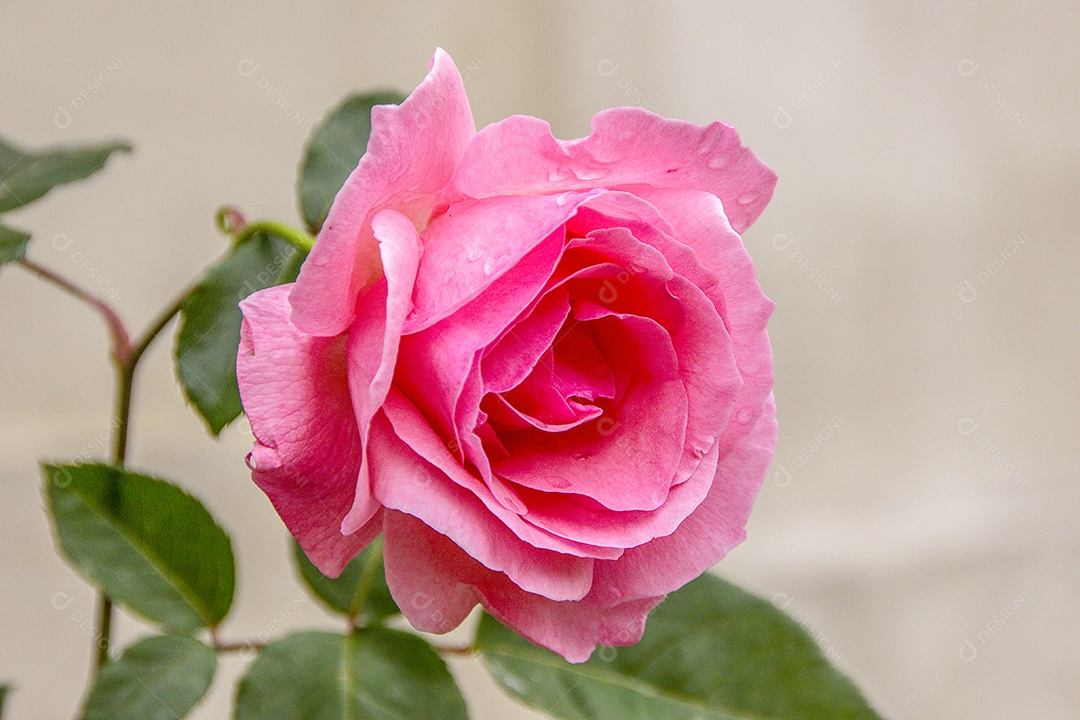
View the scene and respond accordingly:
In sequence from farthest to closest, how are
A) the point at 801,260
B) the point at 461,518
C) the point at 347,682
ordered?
the point at 801,260 → the point at 347,682 → the point at 461,518

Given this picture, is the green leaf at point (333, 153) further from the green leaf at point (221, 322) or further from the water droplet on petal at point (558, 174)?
the water droplet on petal at point (558, 174)

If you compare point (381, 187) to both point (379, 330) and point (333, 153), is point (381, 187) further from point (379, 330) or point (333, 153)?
point (333, 153)

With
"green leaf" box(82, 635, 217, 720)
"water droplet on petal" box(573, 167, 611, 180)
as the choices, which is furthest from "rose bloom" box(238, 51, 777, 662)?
"green leaf" box(82, 635, 217, 720)

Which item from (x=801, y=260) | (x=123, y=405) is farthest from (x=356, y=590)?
(x=801, y=260)

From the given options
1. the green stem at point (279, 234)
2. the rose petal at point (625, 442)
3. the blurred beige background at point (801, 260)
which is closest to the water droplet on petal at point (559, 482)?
the rose petal at point (625, 442)

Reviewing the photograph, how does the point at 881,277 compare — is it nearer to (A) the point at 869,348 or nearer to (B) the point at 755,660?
(A) the point at 869,348

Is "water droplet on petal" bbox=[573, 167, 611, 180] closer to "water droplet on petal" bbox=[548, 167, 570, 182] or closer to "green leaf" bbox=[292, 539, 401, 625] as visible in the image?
"water droplet on petal" bbox=[548, 167, 570, 182]

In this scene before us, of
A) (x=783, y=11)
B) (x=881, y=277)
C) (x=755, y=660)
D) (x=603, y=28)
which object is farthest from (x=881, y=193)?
(x=755, y=660)
